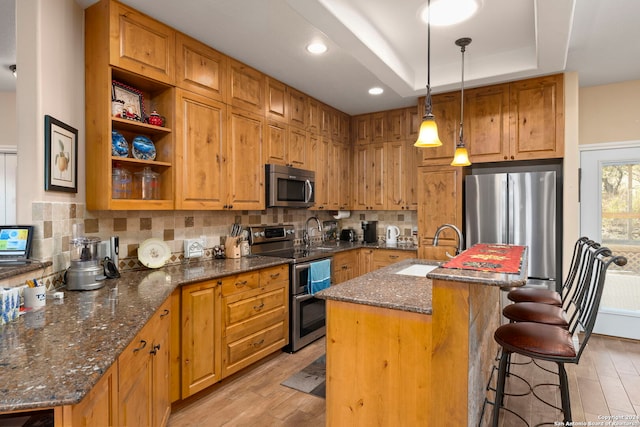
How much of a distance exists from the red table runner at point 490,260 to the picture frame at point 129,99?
7.39 feet

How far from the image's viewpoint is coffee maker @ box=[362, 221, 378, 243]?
4.84 metres

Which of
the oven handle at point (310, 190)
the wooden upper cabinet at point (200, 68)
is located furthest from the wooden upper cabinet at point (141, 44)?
the oven handle at point (310, 190)

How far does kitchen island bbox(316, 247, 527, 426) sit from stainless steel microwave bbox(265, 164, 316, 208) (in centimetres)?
164

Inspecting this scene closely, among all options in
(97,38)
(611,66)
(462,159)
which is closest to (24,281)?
(97,38)

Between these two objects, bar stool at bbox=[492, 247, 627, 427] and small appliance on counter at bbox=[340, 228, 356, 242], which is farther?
small appliance on counter at bbox=[340, 228, 356, 242]

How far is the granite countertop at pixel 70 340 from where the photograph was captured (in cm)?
91

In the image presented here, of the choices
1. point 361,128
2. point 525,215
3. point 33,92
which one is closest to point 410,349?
point 33,92

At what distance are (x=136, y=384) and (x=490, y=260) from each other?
1.77m

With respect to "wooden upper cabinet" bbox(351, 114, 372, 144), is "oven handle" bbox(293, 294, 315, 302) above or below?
below

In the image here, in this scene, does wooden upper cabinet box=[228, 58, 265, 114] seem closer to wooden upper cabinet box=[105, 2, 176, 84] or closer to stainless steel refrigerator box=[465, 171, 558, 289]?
wooden upper cabinet box=[105, 2, 176, 84]

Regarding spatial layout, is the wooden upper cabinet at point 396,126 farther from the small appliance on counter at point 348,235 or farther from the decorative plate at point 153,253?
the decorative plate at point 153,253

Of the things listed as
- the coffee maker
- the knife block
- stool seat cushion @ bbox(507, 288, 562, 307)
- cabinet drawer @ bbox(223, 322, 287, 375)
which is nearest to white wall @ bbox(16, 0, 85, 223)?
the knife block

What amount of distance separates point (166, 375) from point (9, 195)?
2392 mm

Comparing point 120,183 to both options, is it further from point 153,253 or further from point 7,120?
point 7,120
